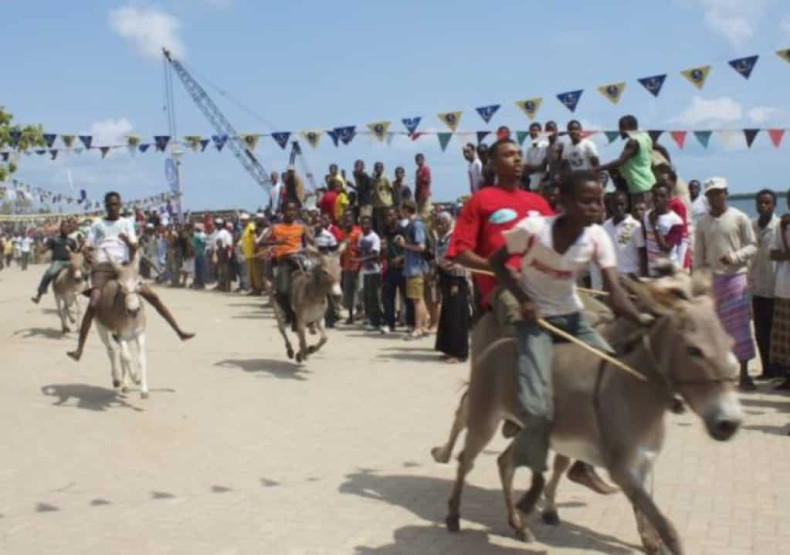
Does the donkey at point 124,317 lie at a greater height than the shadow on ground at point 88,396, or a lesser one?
greater

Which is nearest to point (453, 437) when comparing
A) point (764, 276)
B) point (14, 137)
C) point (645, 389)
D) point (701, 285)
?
point (645, 389)

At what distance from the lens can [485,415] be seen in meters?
5.50

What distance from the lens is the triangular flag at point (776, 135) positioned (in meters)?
17.9

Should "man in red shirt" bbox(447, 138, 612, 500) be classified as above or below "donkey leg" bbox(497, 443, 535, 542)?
above

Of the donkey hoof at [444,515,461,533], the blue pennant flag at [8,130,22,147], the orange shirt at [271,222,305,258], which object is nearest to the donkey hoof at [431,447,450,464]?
the donkey hoof at [444,515,461,533]

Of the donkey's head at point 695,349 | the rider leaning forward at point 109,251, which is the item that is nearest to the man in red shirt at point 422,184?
the rider leaning forward at point 109,251

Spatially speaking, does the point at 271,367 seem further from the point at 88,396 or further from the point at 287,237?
the point at 88,396

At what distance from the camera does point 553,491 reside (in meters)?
5.99

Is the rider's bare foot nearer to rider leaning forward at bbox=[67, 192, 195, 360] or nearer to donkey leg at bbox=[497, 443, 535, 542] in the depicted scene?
donkey leg at bbox=[497, 443, 535, 542]

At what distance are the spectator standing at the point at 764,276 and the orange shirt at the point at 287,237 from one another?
241 inches

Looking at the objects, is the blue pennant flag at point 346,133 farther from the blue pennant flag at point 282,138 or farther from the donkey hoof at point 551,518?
the donkey hoof at point 551,518

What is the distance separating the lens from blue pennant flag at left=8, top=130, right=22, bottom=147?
25469 mm

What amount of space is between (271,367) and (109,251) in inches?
115

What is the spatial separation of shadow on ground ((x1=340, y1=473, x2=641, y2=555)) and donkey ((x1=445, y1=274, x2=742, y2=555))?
58 centimetres
